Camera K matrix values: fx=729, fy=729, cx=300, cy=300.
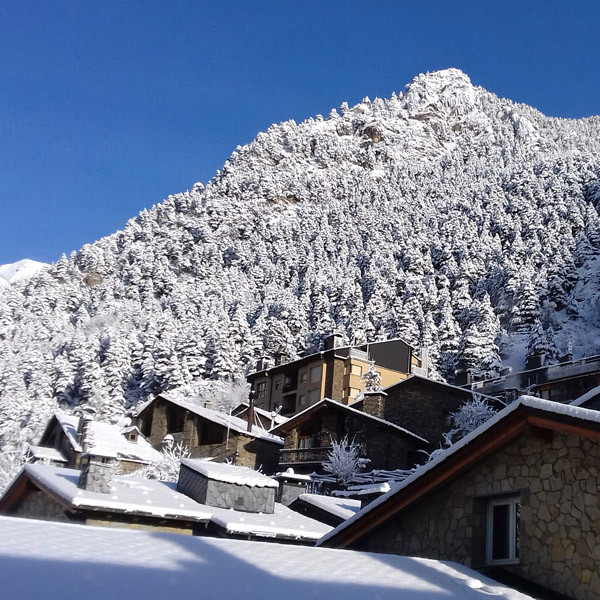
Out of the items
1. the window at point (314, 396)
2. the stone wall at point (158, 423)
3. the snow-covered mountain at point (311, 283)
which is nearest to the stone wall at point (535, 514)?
the stone wall at point (158, 423)

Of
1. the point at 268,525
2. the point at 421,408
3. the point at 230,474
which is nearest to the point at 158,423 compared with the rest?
the point at 421,408

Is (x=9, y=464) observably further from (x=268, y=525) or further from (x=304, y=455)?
(x=268, y=525)

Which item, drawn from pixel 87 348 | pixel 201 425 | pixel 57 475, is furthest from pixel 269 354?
pixel 57 475

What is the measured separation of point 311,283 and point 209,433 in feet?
217

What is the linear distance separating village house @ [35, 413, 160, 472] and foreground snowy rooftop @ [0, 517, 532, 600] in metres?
30.5

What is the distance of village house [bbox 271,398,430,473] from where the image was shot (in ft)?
122

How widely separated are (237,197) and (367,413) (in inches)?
6175

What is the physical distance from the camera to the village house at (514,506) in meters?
8.65

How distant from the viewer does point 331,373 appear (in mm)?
65875

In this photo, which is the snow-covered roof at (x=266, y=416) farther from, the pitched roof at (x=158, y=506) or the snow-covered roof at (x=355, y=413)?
the pitched roof at (x=158, y=506)

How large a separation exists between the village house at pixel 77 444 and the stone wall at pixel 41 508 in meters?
18.8

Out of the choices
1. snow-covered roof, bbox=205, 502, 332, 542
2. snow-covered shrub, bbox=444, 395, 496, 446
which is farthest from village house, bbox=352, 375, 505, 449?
snow-covered roof, bbox=205, 502, 332, 542

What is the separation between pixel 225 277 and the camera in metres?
137

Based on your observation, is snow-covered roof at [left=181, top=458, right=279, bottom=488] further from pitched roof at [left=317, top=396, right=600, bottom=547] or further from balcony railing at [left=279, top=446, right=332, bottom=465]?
balcony railing at [left=279, top=446, right=332, bottom=465]
